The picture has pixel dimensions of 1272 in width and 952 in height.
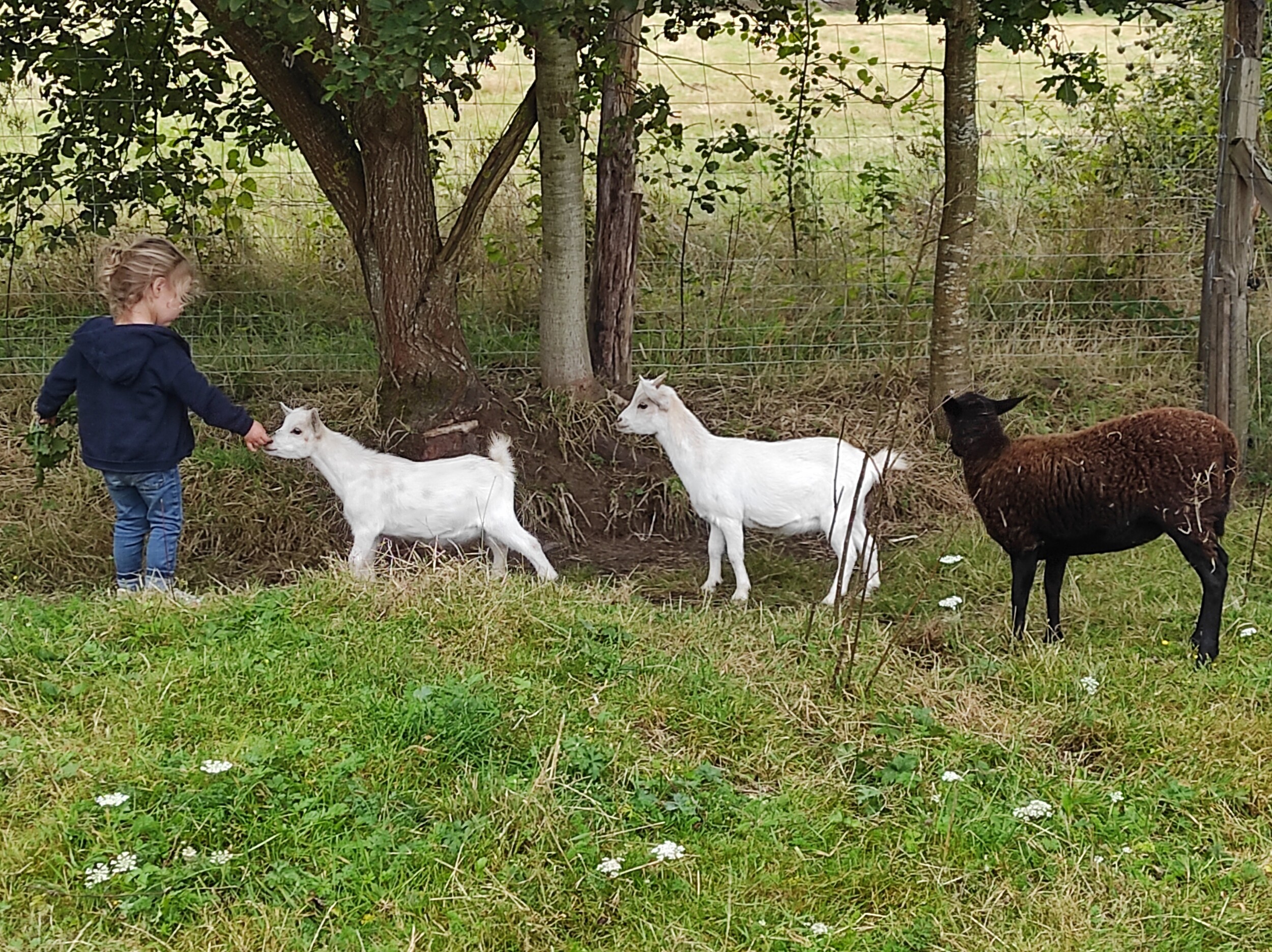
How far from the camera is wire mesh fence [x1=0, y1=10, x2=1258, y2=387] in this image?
9.05 metres

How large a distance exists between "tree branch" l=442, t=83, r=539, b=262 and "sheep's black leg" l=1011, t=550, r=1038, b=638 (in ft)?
12.7

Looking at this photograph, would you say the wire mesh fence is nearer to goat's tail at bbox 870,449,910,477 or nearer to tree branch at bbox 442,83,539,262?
tree branch at bbox 442,83,539,262

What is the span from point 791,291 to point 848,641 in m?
4.86

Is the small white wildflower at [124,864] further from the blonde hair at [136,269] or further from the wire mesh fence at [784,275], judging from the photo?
the wire mesh fence at [784,275]

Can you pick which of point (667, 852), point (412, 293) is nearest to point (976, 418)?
point (667, 852)

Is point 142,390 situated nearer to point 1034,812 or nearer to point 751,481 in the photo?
point 751,481

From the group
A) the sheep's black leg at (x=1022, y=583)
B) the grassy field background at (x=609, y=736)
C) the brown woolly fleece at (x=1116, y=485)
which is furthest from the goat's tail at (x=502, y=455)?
the sheep's black leg at (x=1022, y=583)

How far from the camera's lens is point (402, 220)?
24.9 feet

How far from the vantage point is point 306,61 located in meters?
7.18

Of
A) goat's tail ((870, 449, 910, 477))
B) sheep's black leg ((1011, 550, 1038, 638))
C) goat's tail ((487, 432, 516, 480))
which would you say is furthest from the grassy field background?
goat's tail ((487, 432, 516, 480))

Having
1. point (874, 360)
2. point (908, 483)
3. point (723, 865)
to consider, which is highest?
point (874, 360)

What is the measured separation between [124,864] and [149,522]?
296cm

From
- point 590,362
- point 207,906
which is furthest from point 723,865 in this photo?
point 590,362

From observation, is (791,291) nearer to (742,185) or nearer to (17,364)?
(742,185)
